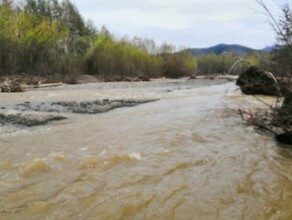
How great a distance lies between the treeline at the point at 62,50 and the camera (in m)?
39.7

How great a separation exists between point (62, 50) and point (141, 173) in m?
52.3

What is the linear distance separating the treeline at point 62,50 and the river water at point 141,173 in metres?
30.7

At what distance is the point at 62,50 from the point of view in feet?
181

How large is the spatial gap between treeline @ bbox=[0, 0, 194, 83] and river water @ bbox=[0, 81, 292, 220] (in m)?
30.7

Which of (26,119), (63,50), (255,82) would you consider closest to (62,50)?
(63,50)

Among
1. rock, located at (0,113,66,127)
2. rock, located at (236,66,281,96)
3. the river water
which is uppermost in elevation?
rock, located at (236,66,281,96)

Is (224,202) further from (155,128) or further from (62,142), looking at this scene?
(155,128)

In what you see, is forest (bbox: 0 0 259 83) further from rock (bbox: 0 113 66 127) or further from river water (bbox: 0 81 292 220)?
river water (bbox: 0 81 292 220)

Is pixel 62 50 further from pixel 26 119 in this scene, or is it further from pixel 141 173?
pixel 141 173

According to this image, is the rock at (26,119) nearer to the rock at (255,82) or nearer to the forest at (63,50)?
the rock at (255,82)

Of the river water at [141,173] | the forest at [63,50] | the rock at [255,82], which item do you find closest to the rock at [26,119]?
the river water at [141,173]

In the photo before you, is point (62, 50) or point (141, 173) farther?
point (62, 50)

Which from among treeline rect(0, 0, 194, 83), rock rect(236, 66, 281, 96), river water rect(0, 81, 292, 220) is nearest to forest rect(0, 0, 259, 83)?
treeline rect(0, 0, 194, 83)

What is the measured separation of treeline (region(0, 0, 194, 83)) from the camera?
39.7 meters
